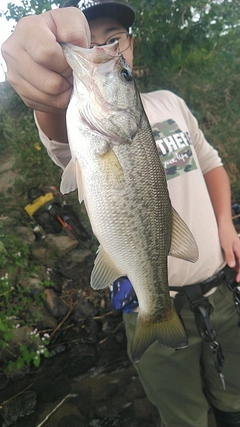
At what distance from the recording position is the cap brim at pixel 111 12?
6.52 feet

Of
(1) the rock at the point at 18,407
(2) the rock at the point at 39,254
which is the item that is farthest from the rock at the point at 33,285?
(1) the rock at the point at 18,407

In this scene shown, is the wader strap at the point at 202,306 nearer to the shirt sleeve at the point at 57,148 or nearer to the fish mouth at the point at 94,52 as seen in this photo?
the shirt sleeve at the point at 57,148

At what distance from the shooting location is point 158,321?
1.62m

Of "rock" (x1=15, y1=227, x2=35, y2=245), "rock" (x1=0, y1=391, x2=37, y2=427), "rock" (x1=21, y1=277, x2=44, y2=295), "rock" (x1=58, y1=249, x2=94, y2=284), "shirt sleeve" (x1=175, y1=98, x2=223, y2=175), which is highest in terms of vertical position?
"shirt sleeve" (x1=175, y1=98, x2=223, y2=175)

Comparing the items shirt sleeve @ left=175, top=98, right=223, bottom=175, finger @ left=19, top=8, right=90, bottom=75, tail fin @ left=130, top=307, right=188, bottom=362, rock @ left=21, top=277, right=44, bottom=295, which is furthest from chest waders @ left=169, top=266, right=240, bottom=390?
rock @ left=21, top=277, right=44, bottom=295

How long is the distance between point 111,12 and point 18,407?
10.3 ft

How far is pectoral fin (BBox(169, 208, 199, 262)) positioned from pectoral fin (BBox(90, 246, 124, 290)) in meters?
0.27

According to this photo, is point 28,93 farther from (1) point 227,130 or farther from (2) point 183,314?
(1) point 227,130

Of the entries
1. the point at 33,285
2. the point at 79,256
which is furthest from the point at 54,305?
the point at 79,256

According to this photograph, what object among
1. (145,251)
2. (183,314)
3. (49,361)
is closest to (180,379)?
(183,314)

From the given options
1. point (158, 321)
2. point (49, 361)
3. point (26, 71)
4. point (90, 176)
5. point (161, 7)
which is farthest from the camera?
point (161, 7)

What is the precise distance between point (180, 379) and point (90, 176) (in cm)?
141

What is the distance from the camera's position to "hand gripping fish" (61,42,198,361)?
3.97 feet

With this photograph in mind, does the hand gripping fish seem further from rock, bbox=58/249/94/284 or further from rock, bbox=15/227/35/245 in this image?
rock, bbox=15/227/35/245
